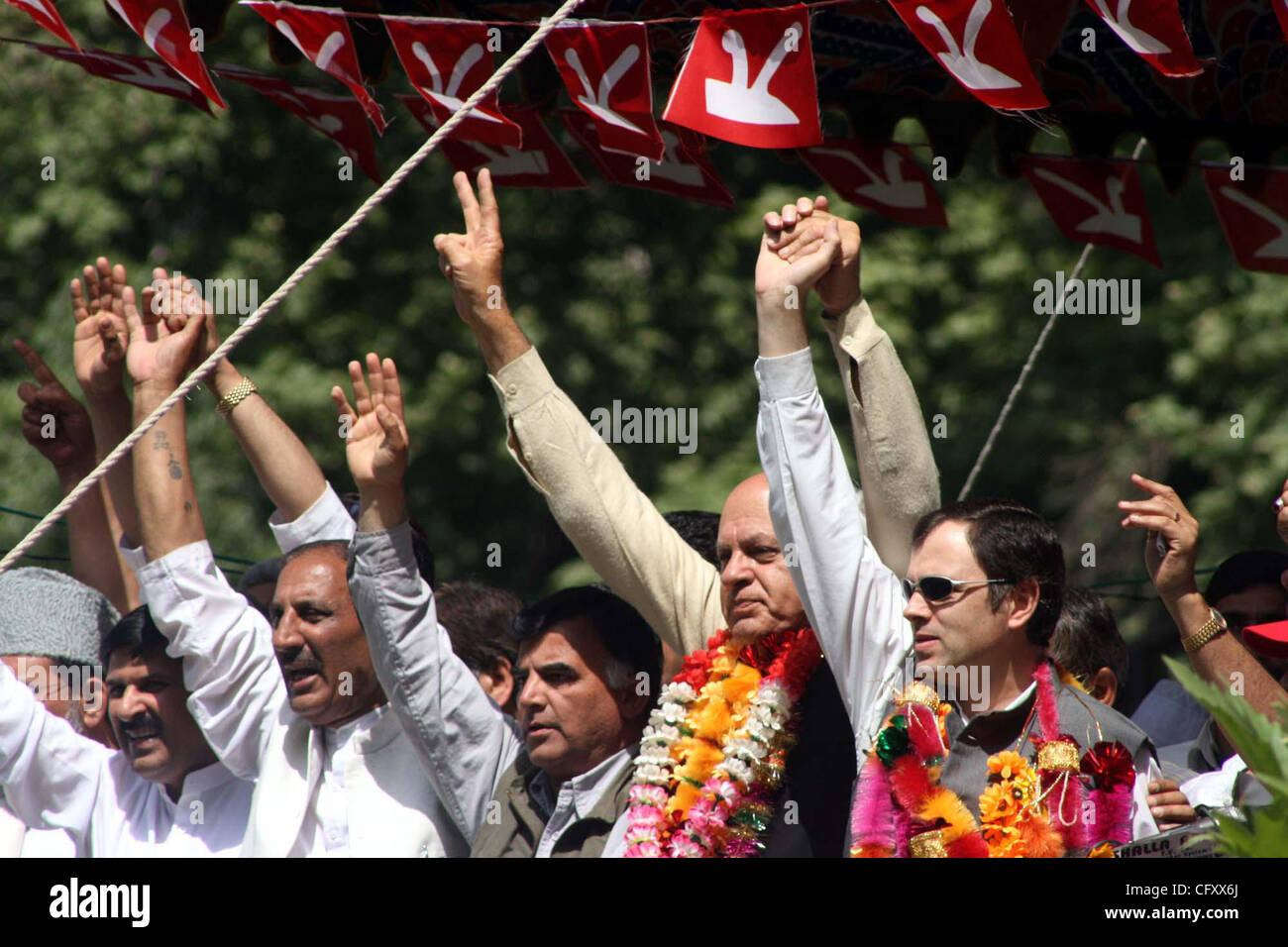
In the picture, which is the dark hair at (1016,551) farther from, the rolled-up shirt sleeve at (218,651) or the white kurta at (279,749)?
the rolled-up shirt sleeve at (218,651)

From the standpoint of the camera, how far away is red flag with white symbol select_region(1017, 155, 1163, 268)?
205 inches

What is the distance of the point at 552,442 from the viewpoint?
11.6ft

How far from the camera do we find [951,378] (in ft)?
34.7

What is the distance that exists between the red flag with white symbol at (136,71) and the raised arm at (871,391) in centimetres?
210

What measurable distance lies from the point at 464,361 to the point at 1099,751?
26.3 feet

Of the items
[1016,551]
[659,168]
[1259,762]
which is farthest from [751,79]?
[1259,762]

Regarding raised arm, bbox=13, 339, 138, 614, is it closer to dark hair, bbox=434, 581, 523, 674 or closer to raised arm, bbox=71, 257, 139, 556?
raised arm, bbox=71, 257, 139, 556

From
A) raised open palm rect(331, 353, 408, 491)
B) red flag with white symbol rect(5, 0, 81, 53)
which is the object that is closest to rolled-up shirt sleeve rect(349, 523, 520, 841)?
raised open palm rect(331, 353, 408, 491)

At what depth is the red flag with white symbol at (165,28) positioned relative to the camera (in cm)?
401

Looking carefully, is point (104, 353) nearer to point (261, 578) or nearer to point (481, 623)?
point (261, 578)

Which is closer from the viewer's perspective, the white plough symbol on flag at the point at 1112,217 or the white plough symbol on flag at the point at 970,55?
the white plough symbol on flag at the point at 970,55

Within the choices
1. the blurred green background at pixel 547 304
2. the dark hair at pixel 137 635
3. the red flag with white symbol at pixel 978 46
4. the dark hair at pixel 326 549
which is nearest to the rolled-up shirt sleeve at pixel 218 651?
the dark hair at pixel 326 549

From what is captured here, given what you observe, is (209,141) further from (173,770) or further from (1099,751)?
(1099,751)
